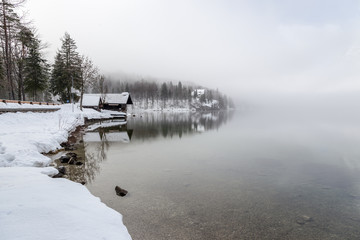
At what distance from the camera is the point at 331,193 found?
866 cm

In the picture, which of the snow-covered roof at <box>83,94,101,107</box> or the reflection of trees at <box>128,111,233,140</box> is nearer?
the reflection of trees at <box>128,111,233,140</box>

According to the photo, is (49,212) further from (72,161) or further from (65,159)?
(65,159)

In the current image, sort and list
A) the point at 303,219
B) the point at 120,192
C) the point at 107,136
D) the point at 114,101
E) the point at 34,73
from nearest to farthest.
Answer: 1. the point at 303,219
2. the point at 120,192
3. the point at 107,136
4. the point at 34,73
5. the point at 114,101

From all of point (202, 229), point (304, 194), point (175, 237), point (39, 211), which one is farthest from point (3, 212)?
point (304, 194)

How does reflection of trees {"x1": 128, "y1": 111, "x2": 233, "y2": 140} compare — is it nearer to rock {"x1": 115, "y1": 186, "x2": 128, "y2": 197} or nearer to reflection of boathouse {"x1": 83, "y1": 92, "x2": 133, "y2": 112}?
rock {"x1": 115, "y1": 186, "x2": 128, "y2": 197}

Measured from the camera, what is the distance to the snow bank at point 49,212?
3.71m

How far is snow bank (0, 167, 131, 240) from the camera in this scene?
146 inches

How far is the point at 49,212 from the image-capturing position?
4445 mm

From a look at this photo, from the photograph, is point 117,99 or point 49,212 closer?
point 49,212

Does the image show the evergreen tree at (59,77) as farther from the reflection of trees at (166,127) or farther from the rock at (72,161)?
the rock at (72,161)

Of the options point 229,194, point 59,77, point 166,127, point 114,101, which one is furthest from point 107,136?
point 114,101

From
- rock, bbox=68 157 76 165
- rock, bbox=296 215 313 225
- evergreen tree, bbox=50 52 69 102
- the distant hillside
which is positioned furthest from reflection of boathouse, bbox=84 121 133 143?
the distant hillside

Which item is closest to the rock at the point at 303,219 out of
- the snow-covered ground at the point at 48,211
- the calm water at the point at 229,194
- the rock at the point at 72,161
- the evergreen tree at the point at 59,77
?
the calm water at the point at 229,194

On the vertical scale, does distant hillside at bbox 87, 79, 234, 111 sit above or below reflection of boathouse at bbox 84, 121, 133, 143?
above
